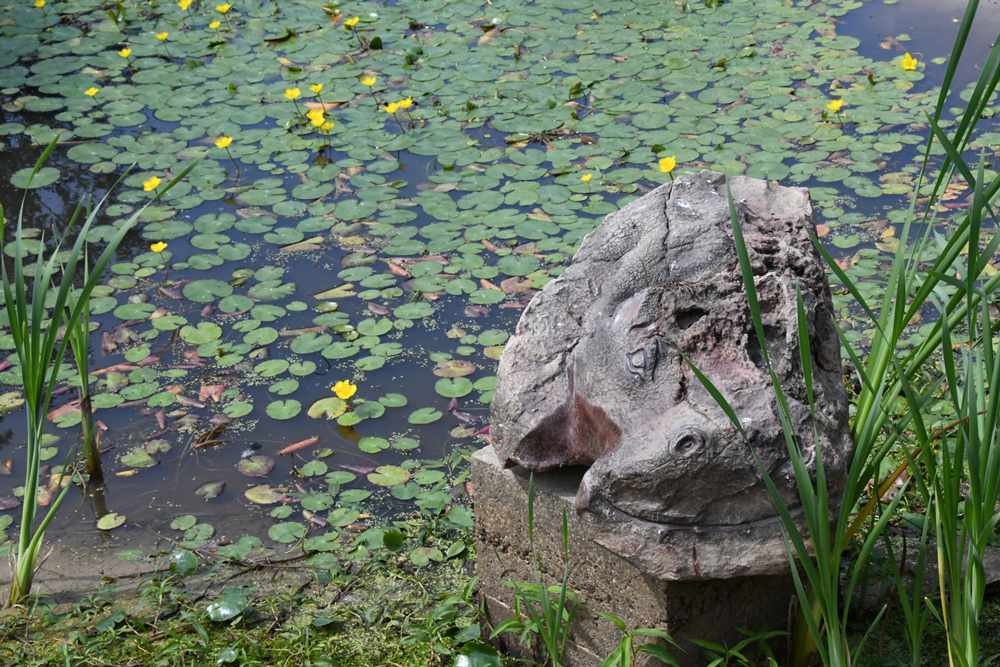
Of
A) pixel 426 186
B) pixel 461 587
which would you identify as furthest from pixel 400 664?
pixel 426 186

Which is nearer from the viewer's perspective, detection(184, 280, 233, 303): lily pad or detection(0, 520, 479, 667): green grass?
detection(0, 520, 479, 667): green grass

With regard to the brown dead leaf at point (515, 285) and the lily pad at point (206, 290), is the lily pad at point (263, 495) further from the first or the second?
the brown dead leaf at point (515, 285)

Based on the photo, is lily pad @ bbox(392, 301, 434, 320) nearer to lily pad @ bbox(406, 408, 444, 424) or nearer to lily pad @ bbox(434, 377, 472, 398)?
lily pad @ bbox(434, 377, 472, 398)

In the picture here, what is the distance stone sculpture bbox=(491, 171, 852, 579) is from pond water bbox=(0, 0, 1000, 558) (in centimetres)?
83

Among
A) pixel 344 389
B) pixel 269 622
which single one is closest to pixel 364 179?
pixel 344 389

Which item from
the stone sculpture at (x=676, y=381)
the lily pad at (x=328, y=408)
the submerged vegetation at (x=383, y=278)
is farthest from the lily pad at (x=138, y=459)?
the stone sculpture at (x=676, y=381)

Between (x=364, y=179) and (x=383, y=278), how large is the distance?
706 mm

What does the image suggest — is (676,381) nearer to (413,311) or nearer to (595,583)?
(595,583)

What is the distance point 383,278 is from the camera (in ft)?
9.90

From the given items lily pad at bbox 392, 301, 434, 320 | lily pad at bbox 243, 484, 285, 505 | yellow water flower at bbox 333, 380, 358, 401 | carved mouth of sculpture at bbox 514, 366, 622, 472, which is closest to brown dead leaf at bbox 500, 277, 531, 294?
lily pad at bbox 392, 301, 434, 320

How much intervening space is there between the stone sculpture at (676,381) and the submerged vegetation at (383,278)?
12cm

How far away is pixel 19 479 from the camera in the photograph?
238 centimetres

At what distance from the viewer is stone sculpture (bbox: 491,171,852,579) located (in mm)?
1232

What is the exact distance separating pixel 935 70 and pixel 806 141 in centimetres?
104
